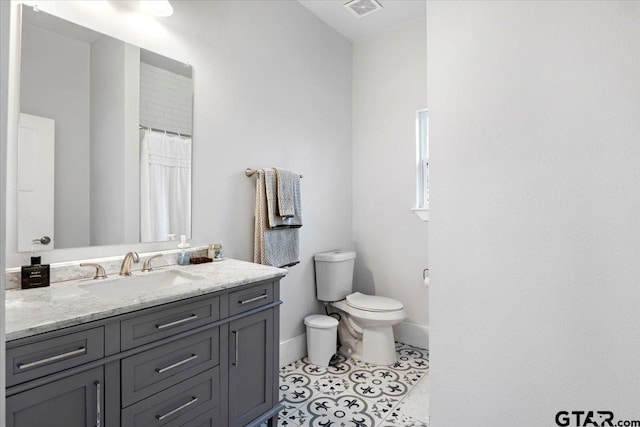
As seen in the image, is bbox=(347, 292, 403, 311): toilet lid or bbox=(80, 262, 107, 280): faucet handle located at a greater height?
bbox=(80, 262, 107, 280): faucet handle

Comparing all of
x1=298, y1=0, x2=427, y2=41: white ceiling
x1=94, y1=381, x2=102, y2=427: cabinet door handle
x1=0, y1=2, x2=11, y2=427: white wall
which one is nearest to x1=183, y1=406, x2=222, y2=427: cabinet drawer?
x1=94, y1=381, x2=102, y2=427: cabinet door handle

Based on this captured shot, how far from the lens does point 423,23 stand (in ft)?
9.43

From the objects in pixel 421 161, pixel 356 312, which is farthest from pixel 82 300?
pixel 421 161

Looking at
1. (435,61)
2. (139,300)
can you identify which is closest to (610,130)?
(435,61)

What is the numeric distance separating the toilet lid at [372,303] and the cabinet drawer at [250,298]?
107 centimetres

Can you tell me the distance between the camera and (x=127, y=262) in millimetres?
1641

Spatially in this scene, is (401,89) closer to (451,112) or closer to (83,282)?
(451,112)

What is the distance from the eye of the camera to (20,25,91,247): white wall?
142cm

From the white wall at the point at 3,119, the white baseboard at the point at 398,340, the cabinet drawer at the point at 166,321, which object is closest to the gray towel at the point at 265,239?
the white baseboard at the point at 398,340

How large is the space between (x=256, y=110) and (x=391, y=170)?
53.0 inches

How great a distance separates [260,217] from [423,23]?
7.25ft

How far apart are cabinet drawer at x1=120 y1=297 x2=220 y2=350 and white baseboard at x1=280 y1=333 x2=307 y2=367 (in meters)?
1.23

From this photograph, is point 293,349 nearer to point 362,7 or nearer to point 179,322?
point 179,322

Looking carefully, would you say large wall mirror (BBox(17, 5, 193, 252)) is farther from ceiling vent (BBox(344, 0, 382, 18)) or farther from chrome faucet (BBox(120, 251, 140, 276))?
ceiling vent (BBox(344, 0, 382, 18))
